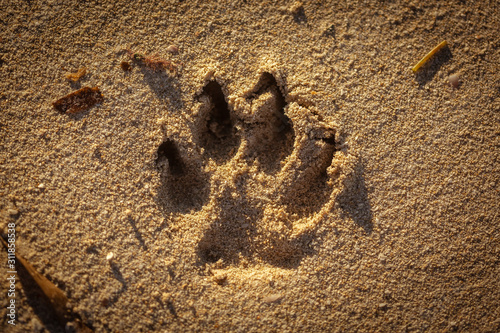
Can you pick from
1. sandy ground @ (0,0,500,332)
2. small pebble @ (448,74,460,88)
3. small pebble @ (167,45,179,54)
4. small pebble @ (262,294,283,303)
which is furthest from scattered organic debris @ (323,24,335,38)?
small pebble @ (262,294,283,303)

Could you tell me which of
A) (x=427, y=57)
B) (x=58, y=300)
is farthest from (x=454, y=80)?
(x=58, y=300)

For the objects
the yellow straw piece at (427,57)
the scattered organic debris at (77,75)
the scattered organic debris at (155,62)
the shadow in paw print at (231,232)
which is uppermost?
the scattered organic debris at (77,75)

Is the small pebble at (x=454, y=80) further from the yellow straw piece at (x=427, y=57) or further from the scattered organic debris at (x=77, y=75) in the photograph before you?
the scattered organic debris at (x=77, y=75)

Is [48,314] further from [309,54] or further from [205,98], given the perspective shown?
[309,54]

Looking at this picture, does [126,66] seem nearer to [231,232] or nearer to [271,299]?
[231,232]

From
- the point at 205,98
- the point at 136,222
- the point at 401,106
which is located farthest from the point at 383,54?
the point at 136,222

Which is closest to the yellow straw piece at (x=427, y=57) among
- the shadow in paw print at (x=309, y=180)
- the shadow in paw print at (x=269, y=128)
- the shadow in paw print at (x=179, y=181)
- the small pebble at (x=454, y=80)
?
the small pebble at (x=454, y=80)

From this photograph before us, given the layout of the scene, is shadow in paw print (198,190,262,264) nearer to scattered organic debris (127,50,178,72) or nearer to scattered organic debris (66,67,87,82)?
scattered organic debris (127,50,178,72)

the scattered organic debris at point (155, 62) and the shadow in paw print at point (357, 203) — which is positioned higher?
the scattered organic debris at point (155, 62)
